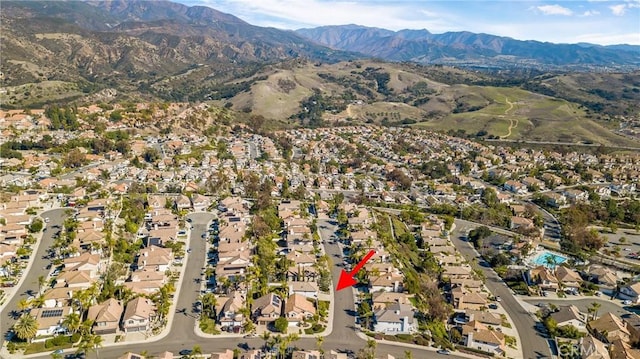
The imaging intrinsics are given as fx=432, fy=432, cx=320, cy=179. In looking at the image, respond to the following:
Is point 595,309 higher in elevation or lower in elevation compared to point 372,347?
higher

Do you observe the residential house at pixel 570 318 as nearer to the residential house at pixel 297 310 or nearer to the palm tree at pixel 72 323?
the residential house at pixel 297 310

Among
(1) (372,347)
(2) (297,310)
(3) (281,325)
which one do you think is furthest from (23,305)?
(1) (372,347)

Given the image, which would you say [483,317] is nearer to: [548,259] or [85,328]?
[548,259]

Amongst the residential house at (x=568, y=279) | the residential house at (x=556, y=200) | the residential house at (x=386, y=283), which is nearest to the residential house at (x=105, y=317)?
the residential house at (x=386, y=283)

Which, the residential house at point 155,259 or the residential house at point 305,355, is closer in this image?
the residential house at point 305,355

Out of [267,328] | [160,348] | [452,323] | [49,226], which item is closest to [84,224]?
[49,226]

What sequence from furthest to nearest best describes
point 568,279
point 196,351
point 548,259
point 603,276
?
point 548,259
point 603,276
point 568,279
point 196,351

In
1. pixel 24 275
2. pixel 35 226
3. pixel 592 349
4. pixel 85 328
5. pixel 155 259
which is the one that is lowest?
pixel 24 275
